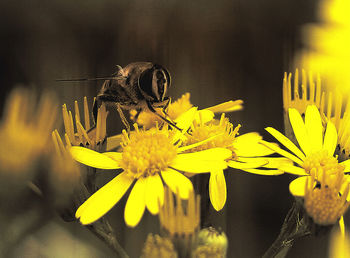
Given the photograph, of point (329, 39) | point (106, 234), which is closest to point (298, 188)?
point (106, 234)

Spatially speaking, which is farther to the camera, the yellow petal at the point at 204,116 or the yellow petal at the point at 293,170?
the yellow petal at the point at 204,116

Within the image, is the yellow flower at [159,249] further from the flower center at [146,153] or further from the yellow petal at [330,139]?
the yellow petal at [330,139]

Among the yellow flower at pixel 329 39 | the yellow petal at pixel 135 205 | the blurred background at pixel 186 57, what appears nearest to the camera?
the yellow petal at pixel 135 205

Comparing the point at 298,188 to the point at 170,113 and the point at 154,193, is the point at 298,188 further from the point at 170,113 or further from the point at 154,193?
the point at 170,113

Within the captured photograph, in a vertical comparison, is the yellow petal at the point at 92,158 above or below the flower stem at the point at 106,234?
above

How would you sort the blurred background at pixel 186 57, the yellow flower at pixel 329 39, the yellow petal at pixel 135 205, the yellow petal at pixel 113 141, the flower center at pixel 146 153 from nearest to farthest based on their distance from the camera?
the yellow petal at pixel 135 205 → the flower center at pixel 146 153 → the yellow petal at pixel 113 141 → the blurred background at pixel 186 57 → the yellow flower at pixel 329 39

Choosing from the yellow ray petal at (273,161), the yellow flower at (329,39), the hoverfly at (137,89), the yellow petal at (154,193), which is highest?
the yellow flower at (329,39)

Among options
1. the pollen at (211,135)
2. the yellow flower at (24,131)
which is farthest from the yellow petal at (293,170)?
the yellow flower at (24,131)
